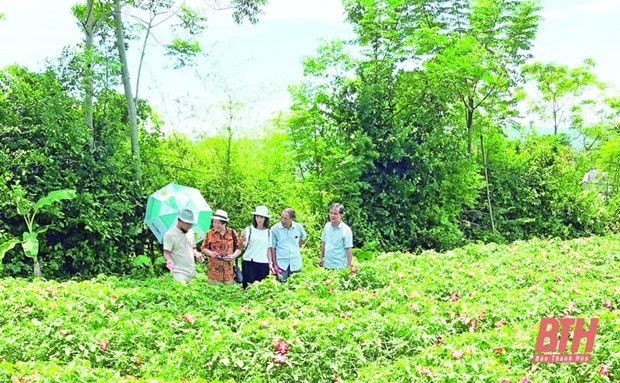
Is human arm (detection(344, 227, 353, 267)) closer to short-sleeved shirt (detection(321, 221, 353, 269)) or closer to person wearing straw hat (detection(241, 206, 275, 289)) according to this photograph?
short-sleeved shirt (detection(321, 221, 353, 269))

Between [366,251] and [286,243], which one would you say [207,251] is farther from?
[366,251]

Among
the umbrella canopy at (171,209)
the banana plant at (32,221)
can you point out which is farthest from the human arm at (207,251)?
the banana plant at (32,221)

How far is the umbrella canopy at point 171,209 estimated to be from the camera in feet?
32.2

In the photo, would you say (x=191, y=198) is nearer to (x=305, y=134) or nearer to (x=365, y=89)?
(x=305, y=134)

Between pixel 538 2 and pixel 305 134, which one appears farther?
pixel 538 2

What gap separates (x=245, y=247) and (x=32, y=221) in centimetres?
365

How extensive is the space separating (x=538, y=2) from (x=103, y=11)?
10076mm

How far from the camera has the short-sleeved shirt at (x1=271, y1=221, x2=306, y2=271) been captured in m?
8.05

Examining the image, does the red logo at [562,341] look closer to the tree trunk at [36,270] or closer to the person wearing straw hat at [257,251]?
the person wearing straw hat at [257,251]

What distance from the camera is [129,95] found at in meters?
11.3

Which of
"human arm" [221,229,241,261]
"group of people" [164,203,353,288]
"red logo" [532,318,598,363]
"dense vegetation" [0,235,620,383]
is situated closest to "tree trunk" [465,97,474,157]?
"dense vegetation" [0,235,620,383]

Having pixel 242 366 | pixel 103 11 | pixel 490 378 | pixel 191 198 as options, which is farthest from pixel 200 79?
pixel 490 378

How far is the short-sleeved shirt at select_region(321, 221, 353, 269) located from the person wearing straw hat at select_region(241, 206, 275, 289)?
3.03ft

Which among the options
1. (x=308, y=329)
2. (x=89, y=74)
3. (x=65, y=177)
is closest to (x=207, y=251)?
(x=308, y=329)
